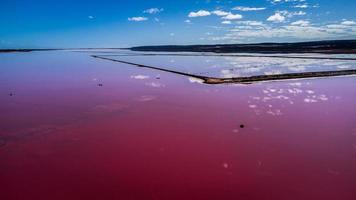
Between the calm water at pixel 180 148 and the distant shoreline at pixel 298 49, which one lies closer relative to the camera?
the calm water at pixel 180 148

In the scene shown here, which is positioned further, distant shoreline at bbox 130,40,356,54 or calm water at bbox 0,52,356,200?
distant shoreline at bbox 130,40,356,54

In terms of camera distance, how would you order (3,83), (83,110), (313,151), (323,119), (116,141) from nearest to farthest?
1. (313,151)
2. (116,141)
3. (323,119)
4. (83,110)
5. (3,83)

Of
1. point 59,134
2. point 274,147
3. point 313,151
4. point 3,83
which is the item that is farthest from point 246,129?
point 3,83

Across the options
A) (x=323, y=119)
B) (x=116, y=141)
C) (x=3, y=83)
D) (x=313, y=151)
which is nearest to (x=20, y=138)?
(x=116, y=141)

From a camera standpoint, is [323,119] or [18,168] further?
[323,119]

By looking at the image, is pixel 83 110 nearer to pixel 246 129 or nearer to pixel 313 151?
pixel 246 129

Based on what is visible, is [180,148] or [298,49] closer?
[180,148]

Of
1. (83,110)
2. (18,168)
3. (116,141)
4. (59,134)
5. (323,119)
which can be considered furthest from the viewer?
(83,110)
